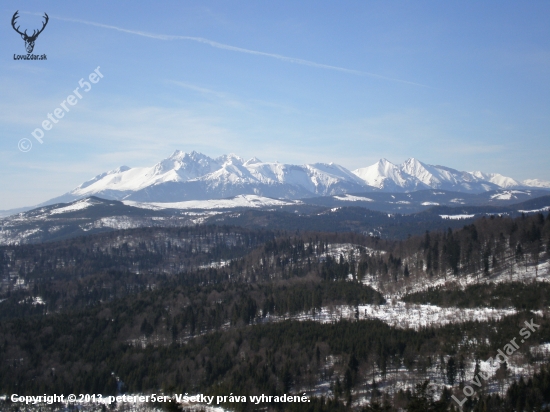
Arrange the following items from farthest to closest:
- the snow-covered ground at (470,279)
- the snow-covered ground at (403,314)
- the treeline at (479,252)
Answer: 1. the treeline at (479,252)
2. the snow-covered ground at (470,279)
3. the snow-covered ground at (403,314)

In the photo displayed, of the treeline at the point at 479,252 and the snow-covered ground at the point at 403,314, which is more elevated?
the treeline at the point at 479,252

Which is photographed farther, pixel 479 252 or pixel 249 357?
pixel 479 252

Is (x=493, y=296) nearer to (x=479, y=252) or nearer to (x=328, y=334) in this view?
(x=479, y=252)

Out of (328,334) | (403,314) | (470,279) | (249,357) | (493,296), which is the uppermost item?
(470,279)

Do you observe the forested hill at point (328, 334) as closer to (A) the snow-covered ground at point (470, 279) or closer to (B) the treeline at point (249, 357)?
(B) the treeline at point (249, 357)

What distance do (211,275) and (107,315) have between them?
61605 mm

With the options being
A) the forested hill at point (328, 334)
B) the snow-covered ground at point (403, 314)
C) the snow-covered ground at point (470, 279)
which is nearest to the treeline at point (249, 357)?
the forested hill at point (328, 334)

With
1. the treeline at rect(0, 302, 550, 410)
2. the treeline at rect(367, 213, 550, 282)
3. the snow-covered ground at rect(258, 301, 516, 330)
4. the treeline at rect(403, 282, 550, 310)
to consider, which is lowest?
the treeline at rect(0, 302, 550, 410)

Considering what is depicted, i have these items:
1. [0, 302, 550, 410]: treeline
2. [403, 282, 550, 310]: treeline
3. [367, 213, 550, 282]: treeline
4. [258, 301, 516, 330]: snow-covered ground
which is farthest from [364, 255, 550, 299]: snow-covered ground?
[0, 302, 550, 410]: treeline

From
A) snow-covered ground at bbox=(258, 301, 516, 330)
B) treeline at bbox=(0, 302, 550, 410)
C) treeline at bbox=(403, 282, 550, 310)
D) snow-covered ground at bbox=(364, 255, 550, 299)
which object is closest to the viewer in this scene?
treeline at bbox=(0, 302, 550, 410)

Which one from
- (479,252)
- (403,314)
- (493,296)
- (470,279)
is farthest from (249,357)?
(479,252)

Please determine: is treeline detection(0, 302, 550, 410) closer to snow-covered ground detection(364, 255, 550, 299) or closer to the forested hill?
the forested hill

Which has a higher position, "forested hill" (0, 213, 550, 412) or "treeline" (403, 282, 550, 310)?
"treeline" (403, 282, 550, 310)

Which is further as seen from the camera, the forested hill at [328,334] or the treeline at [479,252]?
the treeline at [479,252]
